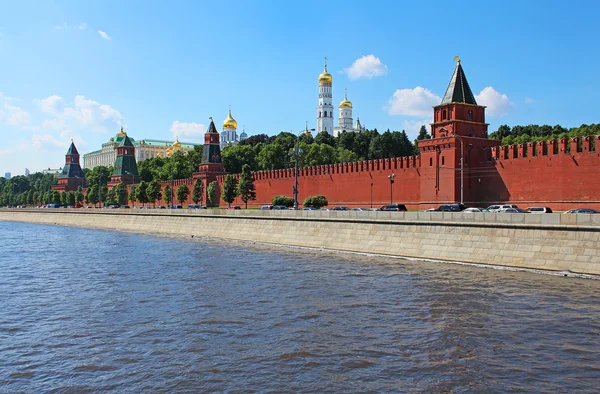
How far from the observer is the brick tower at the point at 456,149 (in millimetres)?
36344

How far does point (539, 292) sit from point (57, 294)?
1264 centimetres

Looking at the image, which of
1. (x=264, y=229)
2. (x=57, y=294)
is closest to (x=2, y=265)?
(x=57, y=294)

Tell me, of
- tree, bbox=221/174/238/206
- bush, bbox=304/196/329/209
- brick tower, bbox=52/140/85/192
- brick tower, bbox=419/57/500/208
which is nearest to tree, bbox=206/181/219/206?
tree, bbox=221/174/238/206

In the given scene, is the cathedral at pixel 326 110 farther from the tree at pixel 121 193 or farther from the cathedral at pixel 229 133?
the tree at pixel 121 193

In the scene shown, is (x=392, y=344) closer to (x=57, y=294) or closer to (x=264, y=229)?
(x=57, y=294)

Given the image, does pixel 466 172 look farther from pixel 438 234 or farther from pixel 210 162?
pixel 210 162

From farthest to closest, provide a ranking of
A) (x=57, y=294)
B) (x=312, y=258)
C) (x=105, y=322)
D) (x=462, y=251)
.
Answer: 1. (x=312, y=258)
2. (x=462, y=251)
3. (x=57, y=294)
4. (x=105, y=322)

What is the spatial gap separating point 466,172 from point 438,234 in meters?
17.0

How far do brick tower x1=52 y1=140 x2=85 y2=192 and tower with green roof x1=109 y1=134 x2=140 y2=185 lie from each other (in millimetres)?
15838

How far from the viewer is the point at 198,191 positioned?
64875 mm

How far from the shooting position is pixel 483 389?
329 inches

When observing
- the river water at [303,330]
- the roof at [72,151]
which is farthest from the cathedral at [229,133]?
the river water at [303,330]

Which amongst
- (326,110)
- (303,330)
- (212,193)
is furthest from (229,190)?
(326,110)

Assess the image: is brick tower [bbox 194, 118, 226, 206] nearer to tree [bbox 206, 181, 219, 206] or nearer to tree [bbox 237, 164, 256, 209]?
tree [bbox 206, 181, 219, 206]
